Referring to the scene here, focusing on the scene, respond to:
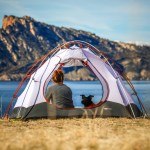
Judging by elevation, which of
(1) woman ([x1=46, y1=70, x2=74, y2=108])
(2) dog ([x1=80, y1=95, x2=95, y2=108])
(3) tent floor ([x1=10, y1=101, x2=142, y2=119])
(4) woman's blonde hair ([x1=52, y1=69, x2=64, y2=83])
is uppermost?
(4) woman's blonde hair ([x1=52, y1=69, x2=64, y2=83])

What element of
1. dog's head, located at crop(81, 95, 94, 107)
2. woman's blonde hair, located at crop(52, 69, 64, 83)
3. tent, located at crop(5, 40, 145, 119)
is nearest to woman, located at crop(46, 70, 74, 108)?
woman's blonde hair, located at crop(52, 69, 64, 83)

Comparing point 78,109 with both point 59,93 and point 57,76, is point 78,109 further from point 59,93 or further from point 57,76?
point 57,76

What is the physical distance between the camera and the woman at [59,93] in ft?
41.1

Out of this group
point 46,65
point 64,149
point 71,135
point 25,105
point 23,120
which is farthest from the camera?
point 46,65

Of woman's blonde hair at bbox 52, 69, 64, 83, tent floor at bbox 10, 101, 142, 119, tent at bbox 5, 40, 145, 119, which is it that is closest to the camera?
woman's blonde hair at bbox 52, 69, 64, 83

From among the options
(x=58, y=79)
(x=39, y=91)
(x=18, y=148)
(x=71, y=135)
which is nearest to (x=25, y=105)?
(x=39, y=91)

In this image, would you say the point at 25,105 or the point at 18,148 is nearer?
the point at 18,148

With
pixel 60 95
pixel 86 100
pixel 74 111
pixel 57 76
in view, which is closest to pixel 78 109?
pixel 74 111

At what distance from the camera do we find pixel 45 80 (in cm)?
1372

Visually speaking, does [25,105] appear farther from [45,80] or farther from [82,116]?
[82,116]

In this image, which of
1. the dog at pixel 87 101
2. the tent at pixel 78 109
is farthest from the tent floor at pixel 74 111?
the dog at pixel 87 101

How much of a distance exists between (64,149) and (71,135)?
1.65 metres

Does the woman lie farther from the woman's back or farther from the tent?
the tent

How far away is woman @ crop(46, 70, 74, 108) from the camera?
12516 millimetres
